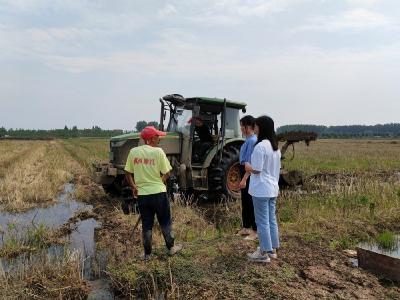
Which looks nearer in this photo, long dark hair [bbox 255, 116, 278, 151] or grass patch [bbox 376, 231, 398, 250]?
long dark hair [bbox 255, 116, 278, 151]

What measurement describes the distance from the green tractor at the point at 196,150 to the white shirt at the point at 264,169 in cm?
422

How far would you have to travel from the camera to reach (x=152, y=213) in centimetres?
550

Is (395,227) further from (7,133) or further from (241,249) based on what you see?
(7,133)

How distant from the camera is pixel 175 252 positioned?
5398 millimetres

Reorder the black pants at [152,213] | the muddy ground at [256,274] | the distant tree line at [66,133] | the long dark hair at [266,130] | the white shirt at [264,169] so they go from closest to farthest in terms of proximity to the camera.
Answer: the muddy ground at [256,274] < the white shirt at [264,169] < the long dark hair at [266,130] < the black pants at [152,213] < the distant tree line at [66,133]

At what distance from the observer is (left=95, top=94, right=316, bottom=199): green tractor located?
9.44m

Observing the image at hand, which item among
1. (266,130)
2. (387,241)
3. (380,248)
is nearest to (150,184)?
(266,130)

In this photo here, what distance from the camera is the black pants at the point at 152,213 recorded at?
5.36 meters

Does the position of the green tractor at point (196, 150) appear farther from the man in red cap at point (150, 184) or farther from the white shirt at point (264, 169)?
the white shirt at point (264, 169)

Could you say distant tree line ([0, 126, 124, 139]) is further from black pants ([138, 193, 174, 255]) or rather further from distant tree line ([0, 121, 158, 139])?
black pants ([138, 193, 174, 255])

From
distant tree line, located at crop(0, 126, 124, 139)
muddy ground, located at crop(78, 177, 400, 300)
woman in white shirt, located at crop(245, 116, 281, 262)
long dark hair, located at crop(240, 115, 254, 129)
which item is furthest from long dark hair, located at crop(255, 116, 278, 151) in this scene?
distant tree line, located at crop(0, 126, 124, 139)

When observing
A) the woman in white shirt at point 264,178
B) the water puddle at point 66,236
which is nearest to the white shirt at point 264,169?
the woman in white shirt at point 264,178

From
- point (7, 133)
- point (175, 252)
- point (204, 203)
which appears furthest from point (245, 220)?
point (7, 133)

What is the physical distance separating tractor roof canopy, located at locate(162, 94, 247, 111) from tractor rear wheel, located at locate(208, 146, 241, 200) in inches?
39.9
